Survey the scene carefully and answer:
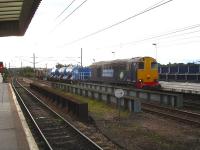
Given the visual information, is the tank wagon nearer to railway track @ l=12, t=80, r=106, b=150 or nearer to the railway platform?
railway track @ l=12, t=80, r=106, b=150

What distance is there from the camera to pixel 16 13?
782 inches

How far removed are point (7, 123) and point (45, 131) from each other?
1.61 metres

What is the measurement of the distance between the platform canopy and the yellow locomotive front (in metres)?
13.5

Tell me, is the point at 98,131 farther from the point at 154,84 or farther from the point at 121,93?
the point at 154,84

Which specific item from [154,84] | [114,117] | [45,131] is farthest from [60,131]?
[154,84]

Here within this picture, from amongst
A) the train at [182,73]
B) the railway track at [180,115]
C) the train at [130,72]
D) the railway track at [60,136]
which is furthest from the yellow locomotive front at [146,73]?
the railway track at [60,136]

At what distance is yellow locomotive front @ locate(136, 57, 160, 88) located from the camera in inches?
1388

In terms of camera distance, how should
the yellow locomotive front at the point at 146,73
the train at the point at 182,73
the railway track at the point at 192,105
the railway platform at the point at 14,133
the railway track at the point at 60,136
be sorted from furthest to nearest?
the train at the point at 182,73 → the yellow locomotive front at the point at 146,73 → the railway track at the point at 192,105 → the railway track at the point at 60,136 → the railway platform at the point at 14,133

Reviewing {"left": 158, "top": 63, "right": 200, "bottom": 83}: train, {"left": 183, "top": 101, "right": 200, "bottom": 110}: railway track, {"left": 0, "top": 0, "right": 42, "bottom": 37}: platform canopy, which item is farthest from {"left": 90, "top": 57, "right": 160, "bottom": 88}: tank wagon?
{"left": 0, "top": 0, "right": 42, "bottom": 37}: platform canopy

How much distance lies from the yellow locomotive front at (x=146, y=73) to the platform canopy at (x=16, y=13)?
44.2 feet

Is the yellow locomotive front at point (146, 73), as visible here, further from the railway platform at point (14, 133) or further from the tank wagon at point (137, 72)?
the railway platform at point (14, 133)

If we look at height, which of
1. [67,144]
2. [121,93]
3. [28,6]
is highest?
[28,6]

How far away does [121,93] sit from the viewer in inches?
767

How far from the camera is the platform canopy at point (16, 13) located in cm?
1622
